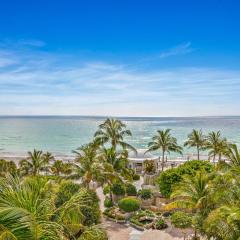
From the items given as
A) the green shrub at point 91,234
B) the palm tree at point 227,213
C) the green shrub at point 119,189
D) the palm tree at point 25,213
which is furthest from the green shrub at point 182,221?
the palm tree at point 25,213

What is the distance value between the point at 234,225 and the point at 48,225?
10.5 metres

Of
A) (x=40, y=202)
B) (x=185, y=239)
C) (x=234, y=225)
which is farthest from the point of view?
(x=185, y=239)

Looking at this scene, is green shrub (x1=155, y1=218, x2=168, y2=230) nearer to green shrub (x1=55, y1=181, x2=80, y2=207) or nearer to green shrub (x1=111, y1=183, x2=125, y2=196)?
green shrub (x1=55, y1=181, x2=80, y2=207)

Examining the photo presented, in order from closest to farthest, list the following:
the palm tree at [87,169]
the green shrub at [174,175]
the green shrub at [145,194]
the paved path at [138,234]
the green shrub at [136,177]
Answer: the paved path at [138,234], the palm tree at [87,169], the green shrub at [174,175], the green shrub at [145,194], the green shrub at [136,177]

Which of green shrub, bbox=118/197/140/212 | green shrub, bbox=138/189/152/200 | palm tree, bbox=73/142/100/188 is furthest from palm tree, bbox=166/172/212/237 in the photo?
green shrub, bbox=138/189/152/200

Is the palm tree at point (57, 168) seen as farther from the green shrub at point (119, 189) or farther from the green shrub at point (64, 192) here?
the green shrub at point (64, 192)

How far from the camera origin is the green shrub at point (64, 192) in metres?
23.7

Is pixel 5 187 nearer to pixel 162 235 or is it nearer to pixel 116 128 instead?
pixel 162 235

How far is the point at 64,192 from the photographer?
2431cm

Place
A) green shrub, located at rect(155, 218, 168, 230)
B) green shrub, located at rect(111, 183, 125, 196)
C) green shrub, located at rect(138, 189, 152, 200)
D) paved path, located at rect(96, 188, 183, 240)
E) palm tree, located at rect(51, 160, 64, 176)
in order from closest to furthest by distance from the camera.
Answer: paved path, located at rect(96, 188, 183, 240) < green shrub, located at rect(155, 218, 168, 230) < green shrub, located at rect(138, 189, 152, 200) < green shrub, located at rect(111, 183, 125, 196) < palm tree, located at rect(51, 160, 64, 176)

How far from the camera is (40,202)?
750cm

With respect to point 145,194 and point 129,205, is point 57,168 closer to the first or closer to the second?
point 145,194

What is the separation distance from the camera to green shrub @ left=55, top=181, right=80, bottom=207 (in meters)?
23.7

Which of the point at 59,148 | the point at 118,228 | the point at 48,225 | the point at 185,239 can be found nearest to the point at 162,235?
the point at 185,239
